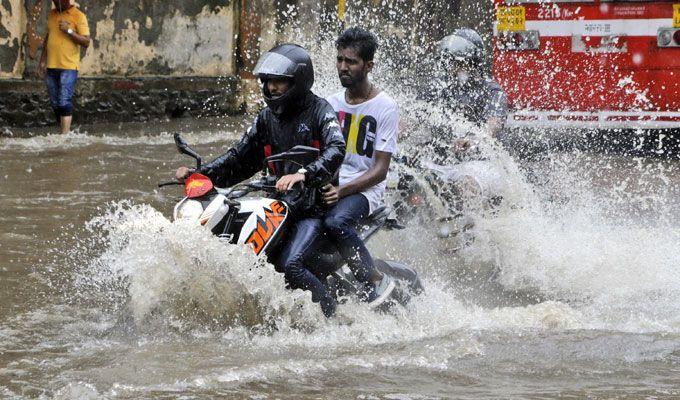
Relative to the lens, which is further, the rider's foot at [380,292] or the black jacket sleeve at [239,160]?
the black jacket sleeve at [239,160]

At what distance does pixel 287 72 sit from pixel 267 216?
736 millimetres

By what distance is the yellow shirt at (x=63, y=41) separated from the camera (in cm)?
1409

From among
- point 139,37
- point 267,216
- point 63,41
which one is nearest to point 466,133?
point 267,216

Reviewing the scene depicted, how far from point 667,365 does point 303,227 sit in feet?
6.18

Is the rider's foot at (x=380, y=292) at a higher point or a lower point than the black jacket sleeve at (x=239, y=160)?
lower

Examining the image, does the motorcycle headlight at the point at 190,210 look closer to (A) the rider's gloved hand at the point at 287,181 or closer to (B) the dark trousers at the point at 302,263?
(A) the rider's gloved hand at the point at 287,181

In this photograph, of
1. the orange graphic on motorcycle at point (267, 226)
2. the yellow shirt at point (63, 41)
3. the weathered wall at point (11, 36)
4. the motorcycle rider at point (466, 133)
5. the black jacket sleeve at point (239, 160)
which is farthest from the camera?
the weathered wall at point (11, 36)

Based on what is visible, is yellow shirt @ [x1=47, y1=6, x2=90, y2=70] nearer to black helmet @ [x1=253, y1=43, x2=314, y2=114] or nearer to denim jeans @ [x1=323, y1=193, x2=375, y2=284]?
black helmet @ [x1=253, y1=43, x2=314, y2=114]

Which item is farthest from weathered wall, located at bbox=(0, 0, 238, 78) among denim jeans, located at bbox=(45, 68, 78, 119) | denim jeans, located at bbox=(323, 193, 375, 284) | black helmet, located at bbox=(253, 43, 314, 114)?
denim jeans, located at bbox=(323, 193, 375, 284)

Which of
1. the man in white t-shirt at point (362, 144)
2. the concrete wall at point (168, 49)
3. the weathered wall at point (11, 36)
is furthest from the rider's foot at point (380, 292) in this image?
the weathered wall at point (11, 36)

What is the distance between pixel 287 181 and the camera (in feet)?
18.7

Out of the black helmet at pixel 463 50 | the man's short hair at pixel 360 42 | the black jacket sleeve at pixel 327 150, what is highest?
the black helmet at pixel 463 50

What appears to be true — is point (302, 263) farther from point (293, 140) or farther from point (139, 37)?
point (139, 37)

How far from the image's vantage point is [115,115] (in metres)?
16.4
